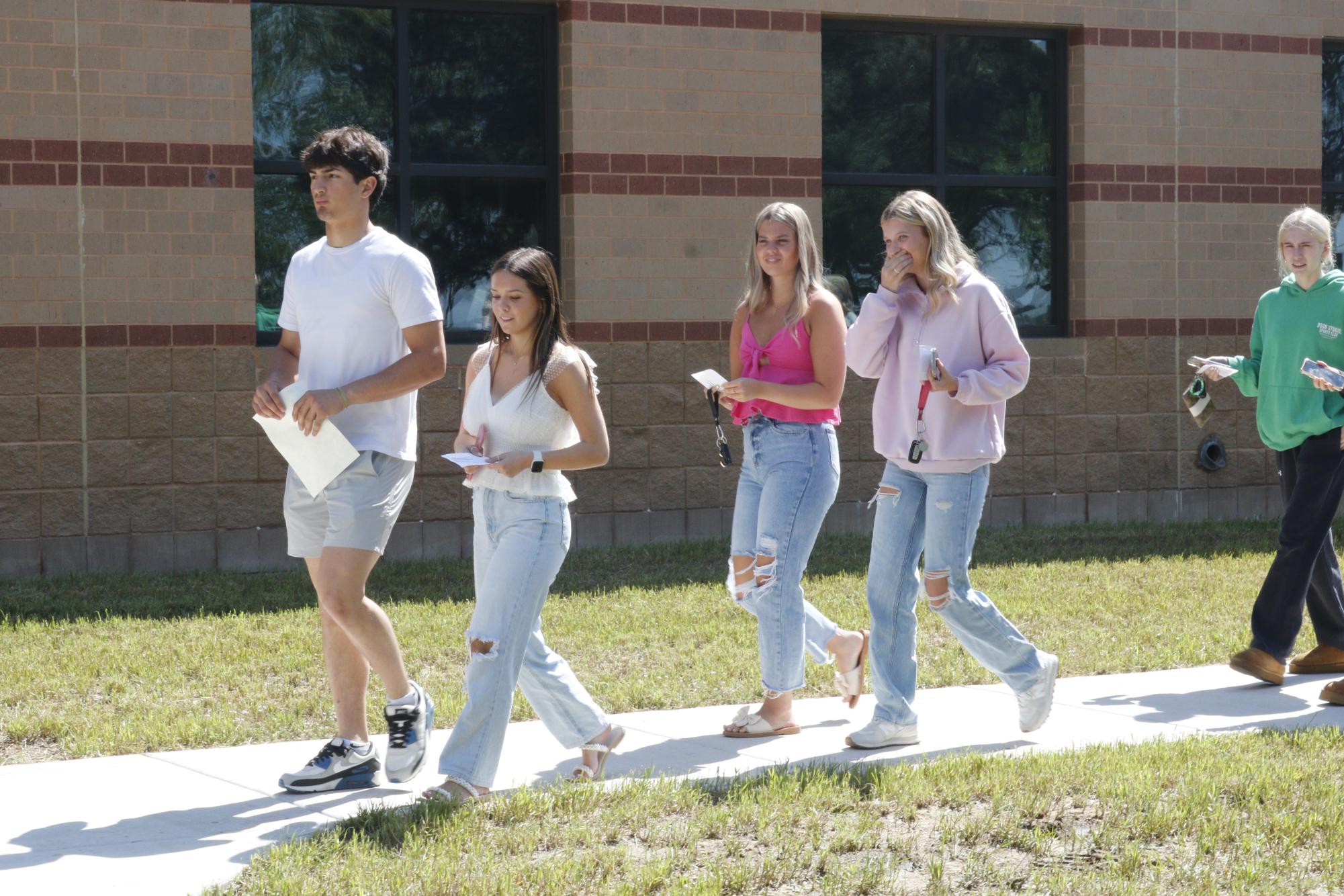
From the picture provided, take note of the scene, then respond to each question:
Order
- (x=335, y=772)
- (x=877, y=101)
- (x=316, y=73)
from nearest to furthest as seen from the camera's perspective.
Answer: (x=335, y=772)
(x=316, y=73)
(x=877, y=101)

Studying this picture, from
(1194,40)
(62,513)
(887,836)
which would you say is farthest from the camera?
(1194,40)

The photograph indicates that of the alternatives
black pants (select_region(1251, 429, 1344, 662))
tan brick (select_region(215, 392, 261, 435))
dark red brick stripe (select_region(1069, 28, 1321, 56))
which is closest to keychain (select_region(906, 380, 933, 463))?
black pants (select_region(1251, 429, 1344, 662))

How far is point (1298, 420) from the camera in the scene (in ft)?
24.6

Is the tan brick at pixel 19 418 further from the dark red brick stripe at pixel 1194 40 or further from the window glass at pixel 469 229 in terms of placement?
the dark red brick stripe at pixel 1194 40

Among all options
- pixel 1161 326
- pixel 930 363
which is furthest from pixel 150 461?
pixel 1161 326

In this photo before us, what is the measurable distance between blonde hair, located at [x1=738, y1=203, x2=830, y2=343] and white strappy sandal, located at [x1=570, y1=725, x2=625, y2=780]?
5.35 ft

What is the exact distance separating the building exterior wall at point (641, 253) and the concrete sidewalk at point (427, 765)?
4.98 meters

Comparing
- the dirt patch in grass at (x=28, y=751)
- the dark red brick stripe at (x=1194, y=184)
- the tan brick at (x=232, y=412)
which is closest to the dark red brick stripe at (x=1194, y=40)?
the dark red brick stripe at (x=1194, y=184)

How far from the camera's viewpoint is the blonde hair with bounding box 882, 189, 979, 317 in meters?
6.32

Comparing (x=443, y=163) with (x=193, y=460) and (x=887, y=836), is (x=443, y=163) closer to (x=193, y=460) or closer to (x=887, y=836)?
(x=193, y=460)

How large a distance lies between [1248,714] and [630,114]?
6.70 meters

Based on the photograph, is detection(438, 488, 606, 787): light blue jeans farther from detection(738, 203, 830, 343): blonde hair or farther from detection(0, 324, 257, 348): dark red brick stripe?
detection(0, 324, 257, 348): dark red brick stripe

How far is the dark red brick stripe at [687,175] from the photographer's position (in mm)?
12094

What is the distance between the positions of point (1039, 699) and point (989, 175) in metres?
7.85
